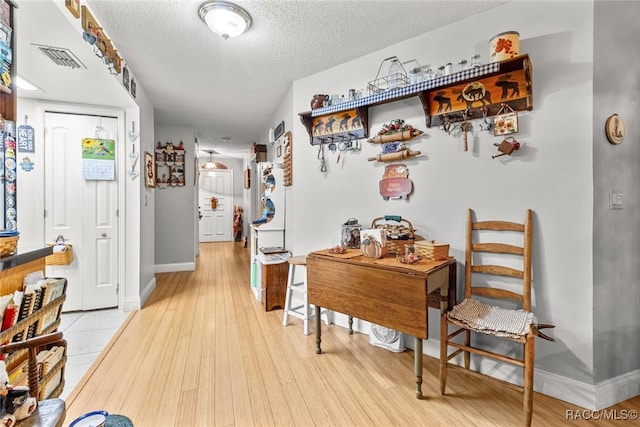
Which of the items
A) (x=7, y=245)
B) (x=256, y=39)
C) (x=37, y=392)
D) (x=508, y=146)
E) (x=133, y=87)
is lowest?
(x=37, y=392)

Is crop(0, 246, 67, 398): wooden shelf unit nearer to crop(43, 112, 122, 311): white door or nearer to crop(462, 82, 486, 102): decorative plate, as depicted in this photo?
crop(43, 112, 122, 311): white door

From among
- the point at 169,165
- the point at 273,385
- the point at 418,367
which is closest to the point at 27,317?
the point at 273,385

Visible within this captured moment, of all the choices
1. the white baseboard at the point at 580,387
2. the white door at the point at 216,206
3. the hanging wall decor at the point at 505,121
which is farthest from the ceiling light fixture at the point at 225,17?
the white door at the point at 216,206

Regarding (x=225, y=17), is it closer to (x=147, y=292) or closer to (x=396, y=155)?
(x=396, y=155)

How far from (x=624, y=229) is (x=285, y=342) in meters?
2.39

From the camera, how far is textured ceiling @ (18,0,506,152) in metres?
1.96

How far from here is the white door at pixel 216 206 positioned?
27.7 feet

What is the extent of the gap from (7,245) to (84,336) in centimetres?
172

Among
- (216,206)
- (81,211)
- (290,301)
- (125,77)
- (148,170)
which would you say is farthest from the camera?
(216,206)

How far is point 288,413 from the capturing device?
1634 mm

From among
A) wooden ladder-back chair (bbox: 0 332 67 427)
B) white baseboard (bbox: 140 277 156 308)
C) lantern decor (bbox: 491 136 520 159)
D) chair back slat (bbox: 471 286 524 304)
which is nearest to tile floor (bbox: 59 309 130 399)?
white baseboard (bbox: 140 277 156 308)

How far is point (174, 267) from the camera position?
4.96m

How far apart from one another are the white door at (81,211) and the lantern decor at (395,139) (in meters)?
2.71

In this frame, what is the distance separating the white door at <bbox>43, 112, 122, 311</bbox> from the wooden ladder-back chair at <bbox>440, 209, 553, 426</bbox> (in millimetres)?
3320
